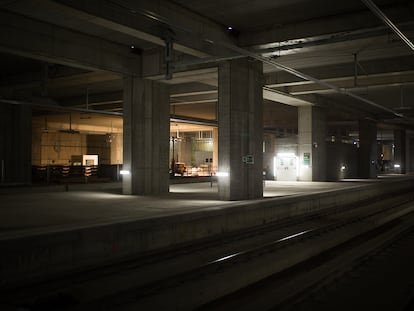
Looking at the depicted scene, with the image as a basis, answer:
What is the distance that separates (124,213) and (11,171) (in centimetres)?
1758

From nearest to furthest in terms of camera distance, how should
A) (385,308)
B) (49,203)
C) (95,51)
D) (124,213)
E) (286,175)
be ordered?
(385,308) → (124,213) → (49,203) → (95,51) → (286,175)

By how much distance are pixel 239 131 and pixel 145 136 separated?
4994mm

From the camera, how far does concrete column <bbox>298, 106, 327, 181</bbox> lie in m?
31.5

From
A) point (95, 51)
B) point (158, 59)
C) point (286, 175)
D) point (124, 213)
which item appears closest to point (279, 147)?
point (286, 175)

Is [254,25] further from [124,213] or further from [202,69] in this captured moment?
[124,213]

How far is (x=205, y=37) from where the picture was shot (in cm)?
1134

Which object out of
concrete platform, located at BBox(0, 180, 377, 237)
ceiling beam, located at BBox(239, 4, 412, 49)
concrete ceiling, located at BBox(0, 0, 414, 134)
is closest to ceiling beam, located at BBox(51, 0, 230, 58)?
concrete ceiling, located at BBox(0, 0, 414, 134)

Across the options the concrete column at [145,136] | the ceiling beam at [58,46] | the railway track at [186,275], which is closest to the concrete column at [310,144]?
the concrete column at [145,136]

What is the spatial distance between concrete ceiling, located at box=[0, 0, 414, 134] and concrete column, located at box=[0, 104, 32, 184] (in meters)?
→ 3.86

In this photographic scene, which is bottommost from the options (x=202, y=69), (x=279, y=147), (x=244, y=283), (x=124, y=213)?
(x=244, y=283)

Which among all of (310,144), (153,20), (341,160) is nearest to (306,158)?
(310,144)

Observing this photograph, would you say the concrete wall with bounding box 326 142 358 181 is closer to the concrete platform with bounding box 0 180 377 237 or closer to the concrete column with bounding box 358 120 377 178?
the concrete column with bounding box 358 120 377 178

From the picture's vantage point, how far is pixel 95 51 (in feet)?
58.6

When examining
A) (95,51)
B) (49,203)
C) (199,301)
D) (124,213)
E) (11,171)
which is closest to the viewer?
(199,301)
